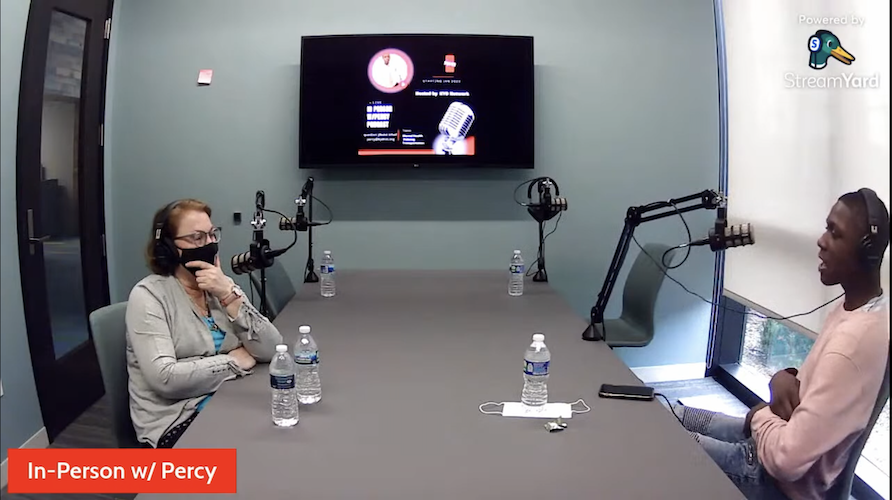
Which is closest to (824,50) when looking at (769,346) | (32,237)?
(769,346)

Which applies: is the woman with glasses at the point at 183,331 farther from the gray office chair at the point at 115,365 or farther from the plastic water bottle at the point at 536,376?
the plastic water bottle at the point at 536,376

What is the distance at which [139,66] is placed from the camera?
3928 mm

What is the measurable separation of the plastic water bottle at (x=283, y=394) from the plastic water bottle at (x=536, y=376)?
61cm

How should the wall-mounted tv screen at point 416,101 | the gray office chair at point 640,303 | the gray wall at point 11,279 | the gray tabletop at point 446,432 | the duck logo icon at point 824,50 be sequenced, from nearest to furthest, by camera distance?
1. the gray tabletop at point 446,432
2. the gray wall at point 11,279
3. the duck logo icon at point 824,50
4. the gray office chair at point 640,303
5. the wall-mounted tv screen at point 416,101

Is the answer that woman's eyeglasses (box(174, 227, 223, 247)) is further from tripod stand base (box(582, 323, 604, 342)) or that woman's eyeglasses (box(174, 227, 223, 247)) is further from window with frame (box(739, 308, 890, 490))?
window with frame (box(739, 308, 890, 490))

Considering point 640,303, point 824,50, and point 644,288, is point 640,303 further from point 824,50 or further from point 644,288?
point 824,50

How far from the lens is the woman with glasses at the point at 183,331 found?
1947 mm

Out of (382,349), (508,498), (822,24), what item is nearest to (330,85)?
(382,349)

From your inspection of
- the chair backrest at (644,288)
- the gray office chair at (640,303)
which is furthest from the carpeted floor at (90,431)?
the chair backrest at (644,288)

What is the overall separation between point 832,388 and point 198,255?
71.5 inches

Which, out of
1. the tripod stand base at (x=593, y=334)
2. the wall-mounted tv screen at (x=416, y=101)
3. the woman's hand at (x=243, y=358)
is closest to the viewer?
the woman's hand at (x=243, y=358)

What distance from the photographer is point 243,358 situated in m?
2.07

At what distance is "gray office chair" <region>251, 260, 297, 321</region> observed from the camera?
3.32 metres

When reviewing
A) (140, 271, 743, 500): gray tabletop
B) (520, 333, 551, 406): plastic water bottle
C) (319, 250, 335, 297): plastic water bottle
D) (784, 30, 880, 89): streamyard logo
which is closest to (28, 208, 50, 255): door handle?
(140, 271, 743, 500): gray tabletop
